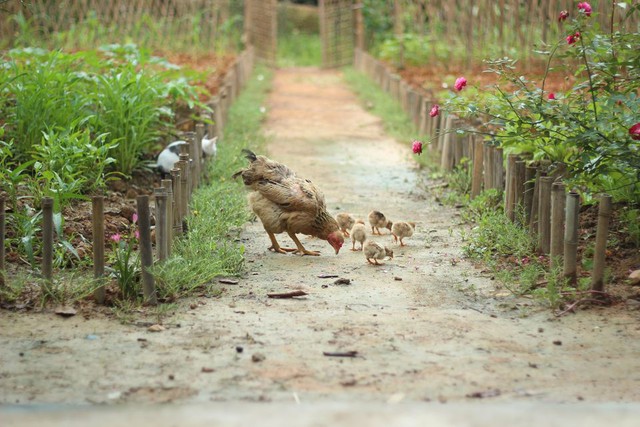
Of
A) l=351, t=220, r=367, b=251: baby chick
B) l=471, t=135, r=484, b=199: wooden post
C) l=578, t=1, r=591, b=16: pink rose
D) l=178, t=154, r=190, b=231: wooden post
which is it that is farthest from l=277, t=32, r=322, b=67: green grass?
l=578, t=1, r=591, b=16: pink rose

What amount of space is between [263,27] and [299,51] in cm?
212

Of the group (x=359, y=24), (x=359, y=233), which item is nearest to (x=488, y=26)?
(x=359, y=24)

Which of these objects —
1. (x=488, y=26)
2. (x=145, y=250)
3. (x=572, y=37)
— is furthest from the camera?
(x=488, y=26)

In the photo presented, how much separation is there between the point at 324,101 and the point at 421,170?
5480 millimetres

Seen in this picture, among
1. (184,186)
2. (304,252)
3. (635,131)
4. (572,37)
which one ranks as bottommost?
(304,252)

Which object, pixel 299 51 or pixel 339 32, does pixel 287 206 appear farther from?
pixel 299 51

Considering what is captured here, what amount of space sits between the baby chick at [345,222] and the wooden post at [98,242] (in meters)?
2.26

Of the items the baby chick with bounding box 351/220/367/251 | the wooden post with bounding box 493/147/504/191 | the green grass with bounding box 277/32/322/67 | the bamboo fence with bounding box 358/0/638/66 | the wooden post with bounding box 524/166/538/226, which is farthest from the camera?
the green grass with bounding box 277/32/322/67

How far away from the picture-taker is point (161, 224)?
485 centimetres

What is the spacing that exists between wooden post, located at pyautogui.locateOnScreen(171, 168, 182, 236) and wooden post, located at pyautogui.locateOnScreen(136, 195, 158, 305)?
39.9 inches

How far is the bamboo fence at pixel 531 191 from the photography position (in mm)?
4777

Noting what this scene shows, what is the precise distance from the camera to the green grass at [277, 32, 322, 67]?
20.4m

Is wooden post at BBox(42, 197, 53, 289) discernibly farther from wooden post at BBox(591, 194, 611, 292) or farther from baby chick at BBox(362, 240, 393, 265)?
wooden post at BBox(591, 194, 611, 292)

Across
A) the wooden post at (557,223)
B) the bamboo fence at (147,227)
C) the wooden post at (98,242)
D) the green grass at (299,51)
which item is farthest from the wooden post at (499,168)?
the green grass at (299,51)
